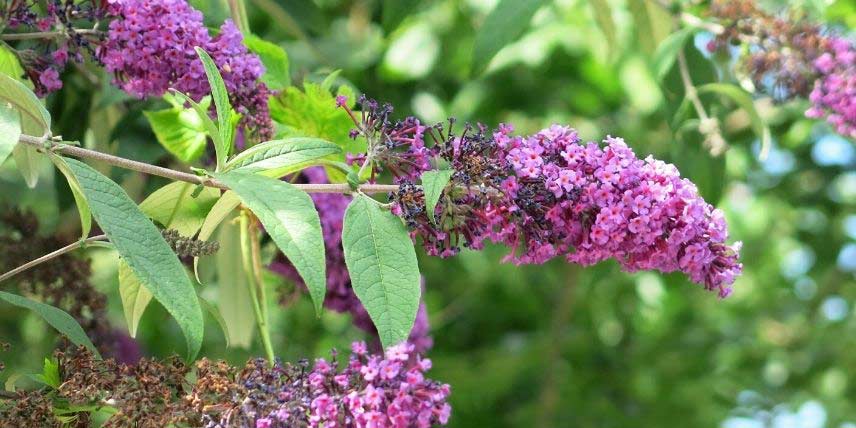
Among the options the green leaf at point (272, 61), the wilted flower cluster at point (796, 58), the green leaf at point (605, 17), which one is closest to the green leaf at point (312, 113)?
the green leaf at point (272, 61)

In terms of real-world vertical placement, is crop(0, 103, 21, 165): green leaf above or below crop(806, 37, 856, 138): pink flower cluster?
below

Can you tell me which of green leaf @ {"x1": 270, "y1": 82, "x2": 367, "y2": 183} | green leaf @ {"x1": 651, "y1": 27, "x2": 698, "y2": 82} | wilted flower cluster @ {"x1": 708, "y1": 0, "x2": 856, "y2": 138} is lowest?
green leaf @ {"x1": 270, "y1": 82, "x2": 367, "y2": 183}

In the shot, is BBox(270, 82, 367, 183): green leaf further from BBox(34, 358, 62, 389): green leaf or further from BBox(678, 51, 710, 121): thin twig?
BBox(678, 51, 710, 121): thin twig

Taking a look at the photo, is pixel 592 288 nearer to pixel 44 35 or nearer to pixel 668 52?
pixel 668 52

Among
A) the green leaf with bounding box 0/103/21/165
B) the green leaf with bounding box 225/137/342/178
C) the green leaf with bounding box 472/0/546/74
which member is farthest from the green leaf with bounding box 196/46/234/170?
the green leaf with bounding box 472/0/546/74

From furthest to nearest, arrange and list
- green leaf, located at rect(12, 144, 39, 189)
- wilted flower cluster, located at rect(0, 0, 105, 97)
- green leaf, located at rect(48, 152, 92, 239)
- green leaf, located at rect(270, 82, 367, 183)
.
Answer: green leaf, located at rect(270, 82, 367, 183) → green leaf, located at rect(12, 144, 39, 189) → wilted flower cluster, located at rect(0, 0, 105, 97) → green leaf, located at rect(48, 152, 92, 239)

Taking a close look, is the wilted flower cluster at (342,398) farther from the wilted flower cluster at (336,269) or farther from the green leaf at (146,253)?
the wilted flower cluster at (336,269)

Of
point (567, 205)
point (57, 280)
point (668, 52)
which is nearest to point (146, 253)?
point (567, 205)
